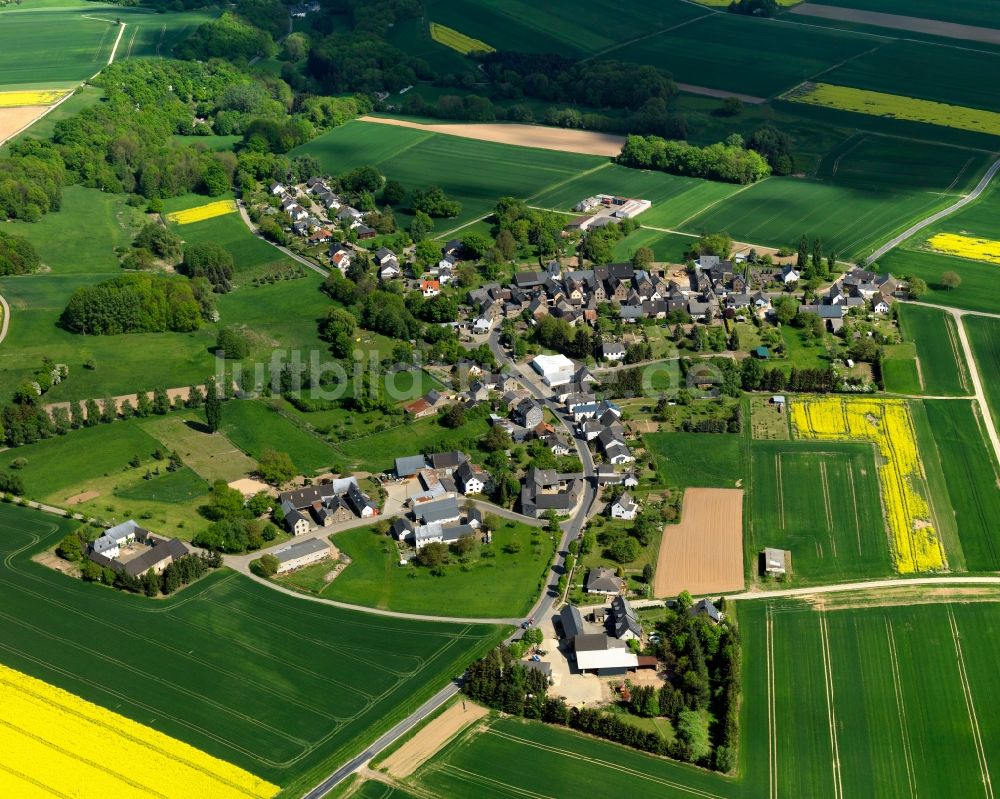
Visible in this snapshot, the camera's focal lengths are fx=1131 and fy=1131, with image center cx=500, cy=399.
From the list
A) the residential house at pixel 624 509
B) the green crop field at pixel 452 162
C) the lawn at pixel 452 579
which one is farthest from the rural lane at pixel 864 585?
the green crop field at pixel 452 162

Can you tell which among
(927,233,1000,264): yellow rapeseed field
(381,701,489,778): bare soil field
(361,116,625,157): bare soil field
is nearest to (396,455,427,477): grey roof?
(381,701,489,778): bare soil field

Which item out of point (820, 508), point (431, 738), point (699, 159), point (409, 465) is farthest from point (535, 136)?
point (431, 738)

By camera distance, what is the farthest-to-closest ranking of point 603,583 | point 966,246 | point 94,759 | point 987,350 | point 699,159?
1. point 699,159
2. point 966,246
3. point 987,350
4. point 603,583
5. point 94,759

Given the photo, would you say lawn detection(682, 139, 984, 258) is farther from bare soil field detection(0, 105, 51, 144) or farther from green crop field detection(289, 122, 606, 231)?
bare soil field detection(0, 105, 51, 144)

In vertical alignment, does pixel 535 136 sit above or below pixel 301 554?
above

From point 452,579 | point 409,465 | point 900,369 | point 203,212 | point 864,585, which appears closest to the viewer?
point 864,585

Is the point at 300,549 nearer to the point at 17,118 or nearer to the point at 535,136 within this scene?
the point at 535,136
